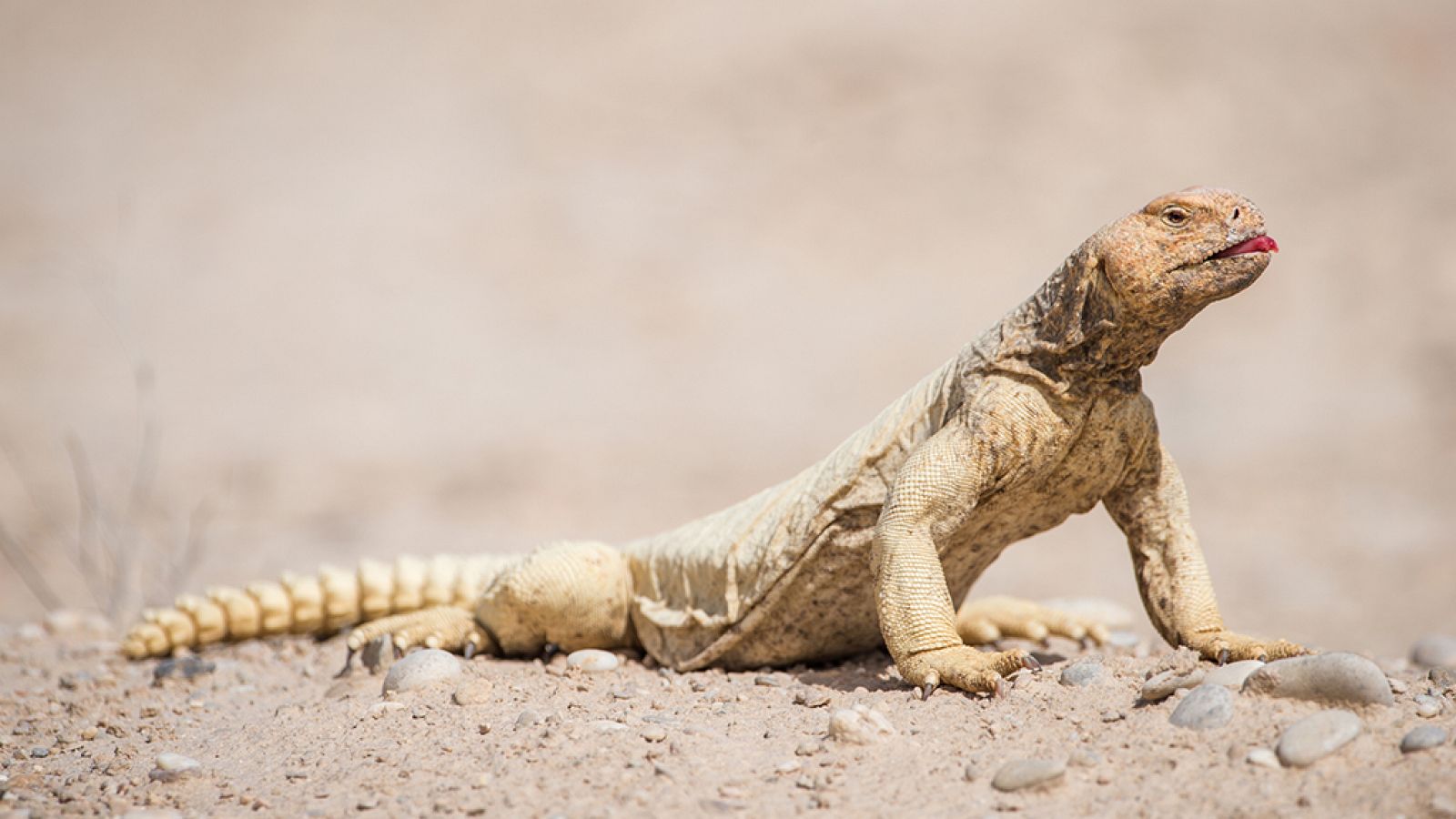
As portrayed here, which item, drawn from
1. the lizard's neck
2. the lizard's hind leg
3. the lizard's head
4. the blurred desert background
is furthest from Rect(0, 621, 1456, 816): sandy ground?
the blurred desert background

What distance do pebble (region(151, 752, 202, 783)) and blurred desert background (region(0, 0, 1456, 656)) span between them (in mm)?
11116

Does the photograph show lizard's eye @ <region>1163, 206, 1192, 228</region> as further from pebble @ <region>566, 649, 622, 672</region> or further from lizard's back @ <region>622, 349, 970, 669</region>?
pebble @ <region>566, 649, 622, 672</region>

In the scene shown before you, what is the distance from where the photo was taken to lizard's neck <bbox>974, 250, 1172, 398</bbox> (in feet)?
15.6

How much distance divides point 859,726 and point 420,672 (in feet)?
7.03

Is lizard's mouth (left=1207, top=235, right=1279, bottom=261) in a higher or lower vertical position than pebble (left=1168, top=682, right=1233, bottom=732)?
higher

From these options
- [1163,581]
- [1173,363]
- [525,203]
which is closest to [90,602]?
[1163,581]

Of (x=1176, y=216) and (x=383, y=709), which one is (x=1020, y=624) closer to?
(x=1176, y=216)

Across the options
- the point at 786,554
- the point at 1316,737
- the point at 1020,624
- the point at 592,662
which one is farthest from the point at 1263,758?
the point at 592,662

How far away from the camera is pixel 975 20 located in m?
25.6

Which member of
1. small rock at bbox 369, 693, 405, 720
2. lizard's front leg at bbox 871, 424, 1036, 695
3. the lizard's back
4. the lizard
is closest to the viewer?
the lizard

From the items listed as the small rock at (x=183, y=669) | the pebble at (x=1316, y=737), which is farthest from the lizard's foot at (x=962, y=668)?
the small rock at (x=183, y=669)

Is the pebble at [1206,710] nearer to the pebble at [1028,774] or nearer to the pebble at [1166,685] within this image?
the pebble at [1166,685]

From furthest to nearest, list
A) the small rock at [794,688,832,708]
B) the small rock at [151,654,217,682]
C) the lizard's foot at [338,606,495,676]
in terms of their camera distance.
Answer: the small rock at [151,654,217,682] < the lizard's foot at [338,606,495,676] < the small rock at [794,688,832,708]

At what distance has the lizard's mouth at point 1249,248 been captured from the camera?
14.8 ft
